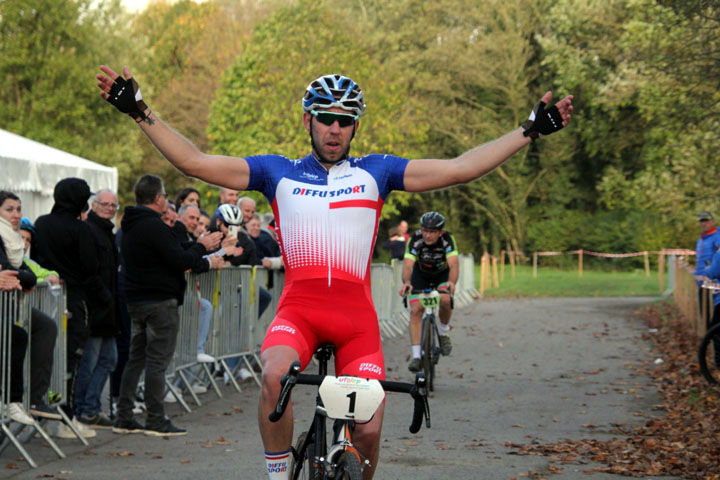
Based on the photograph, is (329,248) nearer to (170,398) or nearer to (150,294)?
(150,294)

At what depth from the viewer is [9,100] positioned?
47094 millimetres

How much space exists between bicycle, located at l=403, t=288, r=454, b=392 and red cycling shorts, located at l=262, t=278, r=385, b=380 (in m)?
7.97

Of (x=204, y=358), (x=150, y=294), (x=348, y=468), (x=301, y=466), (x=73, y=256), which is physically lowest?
(x=204, y=358)

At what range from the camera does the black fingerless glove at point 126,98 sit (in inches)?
200

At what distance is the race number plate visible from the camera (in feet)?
14.5

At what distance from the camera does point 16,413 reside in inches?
336

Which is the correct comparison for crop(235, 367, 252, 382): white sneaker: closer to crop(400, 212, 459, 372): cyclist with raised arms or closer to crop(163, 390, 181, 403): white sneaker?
crop(163, 390, 181, 403): white sneaker

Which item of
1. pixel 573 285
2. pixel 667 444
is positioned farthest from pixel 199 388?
pixel 573 285

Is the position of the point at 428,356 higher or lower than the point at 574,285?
lower

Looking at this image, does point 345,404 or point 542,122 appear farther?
point 542,122

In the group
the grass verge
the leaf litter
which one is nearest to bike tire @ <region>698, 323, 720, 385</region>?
the leaf litter

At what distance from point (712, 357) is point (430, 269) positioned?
3.69 m

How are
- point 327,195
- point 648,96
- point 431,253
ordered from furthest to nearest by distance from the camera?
point 648,96, point 431,253, point 327,195

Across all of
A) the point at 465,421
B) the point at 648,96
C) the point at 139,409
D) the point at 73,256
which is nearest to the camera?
the point at 73,256
